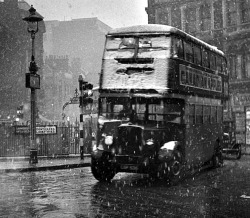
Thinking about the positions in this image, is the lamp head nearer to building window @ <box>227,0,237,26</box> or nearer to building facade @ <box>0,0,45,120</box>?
building window @ <box>227,0,237,26</box>

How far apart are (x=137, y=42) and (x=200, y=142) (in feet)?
13.5

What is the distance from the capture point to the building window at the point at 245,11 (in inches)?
1298

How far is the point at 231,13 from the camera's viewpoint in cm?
3438

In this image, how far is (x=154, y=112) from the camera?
1201 cm

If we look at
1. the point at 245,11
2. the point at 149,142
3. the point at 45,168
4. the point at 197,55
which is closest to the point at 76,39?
the point at 245,11

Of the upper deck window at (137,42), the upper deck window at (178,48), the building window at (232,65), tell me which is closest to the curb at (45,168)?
the upper deck window at (137,42)

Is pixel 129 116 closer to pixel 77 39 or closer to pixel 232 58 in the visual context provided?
pixel 232 58

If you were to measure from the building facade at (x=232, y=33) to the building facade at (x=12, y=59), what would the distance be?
89.6ft

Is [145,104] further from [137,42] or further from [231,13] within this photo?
[231,13]

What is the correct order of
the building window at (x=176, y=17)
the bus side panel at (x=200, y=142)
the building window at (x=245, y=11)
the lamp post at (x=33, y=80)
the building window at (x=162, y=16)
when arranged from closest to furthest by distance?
the bus side panel at (x=200, y=142)
the lamp post at (x=33, y=80)
the building window at (x=245, y=11)
the building window at (x=176, y=17)
the building window at (x=162, y=16)

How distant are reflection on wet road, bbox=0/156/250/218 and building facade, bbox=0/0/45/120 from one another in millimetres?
43284

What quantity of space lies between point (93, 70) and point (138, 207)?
9390 centimetres

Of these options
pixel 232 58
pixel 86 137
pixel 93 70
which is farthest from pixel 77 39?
pixel 86 137

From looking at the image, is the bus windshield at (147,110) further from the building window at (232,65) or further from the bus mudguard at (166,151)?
the building window at (232,65)
